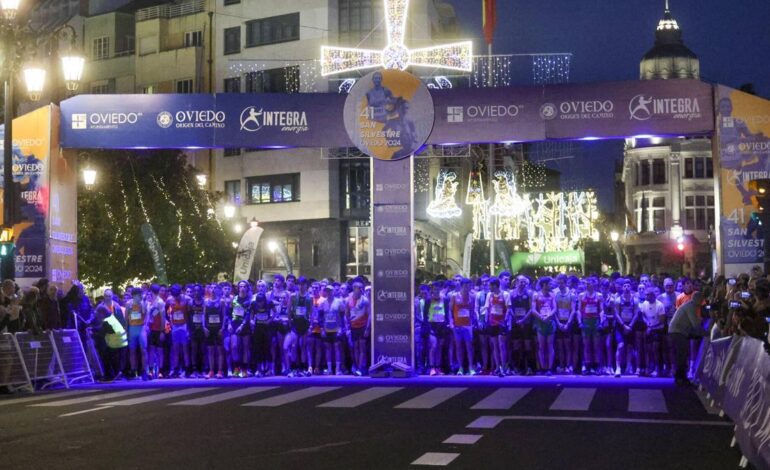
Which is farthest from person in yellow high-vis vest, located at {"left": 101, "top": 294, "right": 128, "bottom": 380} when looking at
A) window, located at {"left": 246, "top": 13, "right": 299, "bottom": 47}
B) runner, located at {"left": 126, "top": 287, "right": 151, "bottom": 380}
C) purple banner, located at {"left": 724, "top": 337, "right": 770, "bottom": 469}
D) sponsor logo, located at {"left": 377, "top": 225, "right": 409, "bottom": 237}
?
window, located at {"left": 246, "top": 13, "right": 299, "bottom": 47}

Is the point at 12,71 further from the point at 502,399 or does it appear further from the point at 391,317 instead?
the point at 502,399

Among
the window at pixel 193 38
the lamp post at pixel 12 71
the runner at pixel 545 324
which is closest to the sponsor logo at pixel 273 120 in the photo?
the lamp post at pixel 12 71

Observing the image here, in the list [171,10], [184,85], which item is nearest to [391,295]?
[184,85]

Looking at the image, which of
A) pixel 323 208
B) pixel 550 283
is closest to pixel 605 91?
pixel 550 283

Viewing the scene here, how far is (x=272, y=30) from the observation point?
180 ft

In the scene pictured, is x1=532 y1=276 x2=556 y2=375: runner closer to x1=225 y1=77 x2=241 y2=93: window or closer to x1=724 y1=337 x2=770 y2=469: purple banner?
x1=724 y1=337 x2=770 y2=469: purple banner

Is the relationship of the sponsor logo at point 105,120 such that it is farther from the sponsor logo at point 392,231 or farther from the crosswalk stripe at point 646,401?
the crosswalk stripe at point 646,401

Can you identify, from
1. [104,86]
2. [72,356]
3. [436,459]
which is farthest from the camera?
[104,86]

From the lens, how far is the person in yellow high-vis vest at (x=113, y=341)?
21.7 meters

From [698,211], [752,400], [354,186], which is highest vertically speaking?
[698,211]

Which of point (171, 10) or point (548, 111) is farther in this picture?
point (171, 10)

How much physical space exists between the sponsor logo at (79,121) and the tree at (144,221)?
15.5m

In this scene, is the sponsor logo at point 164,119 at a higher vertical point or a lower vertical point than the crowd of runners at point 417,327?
higher

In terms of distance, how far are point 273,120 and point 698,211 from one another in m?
81.2
